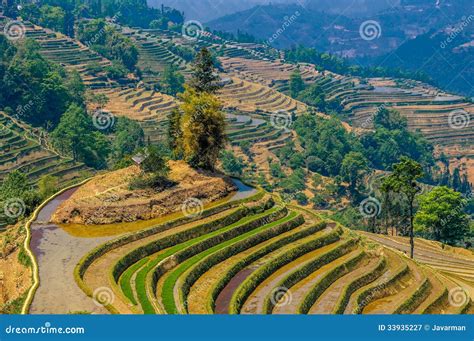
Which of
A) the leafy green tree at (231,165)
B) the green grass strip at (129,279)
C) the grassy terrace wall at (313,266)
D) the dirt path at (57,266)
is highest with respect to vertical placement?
the dirt path at (57,266)

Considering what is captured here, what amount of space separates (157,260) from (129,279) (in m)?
3.82

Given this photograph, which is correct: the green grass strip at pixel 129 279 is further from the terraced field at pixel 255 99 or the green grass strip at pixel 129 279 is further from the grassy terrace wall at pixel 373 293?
the terraced field at pixel 255 99

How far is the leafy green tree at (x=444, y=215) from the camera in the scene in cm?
7488

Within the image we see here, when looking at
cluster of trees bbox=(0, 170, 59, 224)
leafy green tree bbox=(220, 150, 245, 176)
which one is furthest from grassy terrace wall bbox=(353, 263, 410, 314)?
leafy green tree bbox=(220, 150, 245, 176)

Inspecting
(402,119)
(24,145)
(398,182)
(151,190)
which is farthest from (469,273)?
(402,119)

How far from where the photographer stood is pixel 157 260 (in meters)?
43.3

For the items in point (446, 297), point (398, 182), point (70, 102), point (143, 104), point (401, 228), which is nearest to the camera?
point (446, 297)

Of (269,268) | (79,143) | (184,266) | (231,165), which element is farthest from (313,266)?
(231,165)

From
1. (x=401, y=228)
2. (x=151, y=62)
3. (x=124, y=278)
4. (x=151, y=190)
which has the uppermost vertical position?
(x=151, y=62)

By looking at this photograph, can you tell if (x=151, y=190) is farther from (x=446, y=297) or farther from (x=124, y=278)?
(x=446, y=297)

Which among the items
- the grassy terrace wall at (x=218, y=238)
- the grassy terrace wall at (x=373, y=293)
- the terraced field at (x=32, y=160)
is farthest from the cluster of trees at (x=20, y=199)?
the grassy terrace wall at (x=373, y=293)

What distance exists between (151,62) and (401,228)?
109m

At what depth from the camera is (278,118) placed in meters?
154

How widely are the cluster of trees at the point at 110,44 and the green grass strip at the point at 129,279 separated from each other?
386 feet
